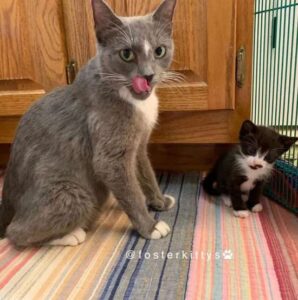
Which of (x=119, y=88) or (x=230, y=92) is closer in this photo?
(x=119, y=88)

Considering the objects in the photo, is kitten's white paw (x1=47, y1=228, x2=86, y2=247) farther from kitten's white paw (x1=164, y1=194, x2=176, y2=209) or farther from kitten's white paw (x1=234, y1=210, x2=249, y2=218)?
kitten's white paw (x1=234, y1=210, x2=249, y2=218)

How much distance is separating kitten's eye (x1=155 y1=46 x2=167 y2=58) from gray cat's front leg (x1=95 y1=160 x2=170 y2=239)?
0.29 meters

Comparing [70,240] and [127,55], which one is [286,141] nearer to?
[127,55]

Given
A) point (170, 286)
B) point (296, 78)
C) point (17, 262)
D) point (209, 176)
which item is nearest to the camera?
point (170, 286)

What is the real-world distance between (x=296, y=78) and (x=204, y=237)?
53cm

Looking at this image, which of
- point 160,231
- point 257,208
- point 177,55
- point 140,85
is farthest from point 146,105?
point 257,208

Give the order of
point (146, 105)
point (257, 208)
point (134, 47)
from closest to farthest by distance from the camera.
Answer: point (134, 47)
point (146, 105)
point (257, 208)

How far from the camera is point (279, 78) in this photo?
1.07 m

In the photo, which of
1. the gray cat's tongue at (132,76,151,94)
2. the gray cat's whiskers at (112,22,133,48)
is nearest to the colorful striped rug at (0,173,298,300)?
the gray cat's tongue at (132,76,151,94)

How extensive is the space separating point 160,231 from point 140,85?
1.30 feet

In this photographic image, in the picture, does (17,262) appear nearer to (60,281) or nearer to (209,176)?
(60,281)

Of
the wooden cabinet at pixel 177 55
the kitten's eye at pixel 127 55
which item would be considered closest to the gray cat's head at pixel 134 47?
the kitten's eye at pixel 127 55

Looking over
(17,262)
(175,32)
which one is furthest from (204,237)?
(175,32)

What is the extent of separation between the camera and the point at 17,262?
887 millimetres
